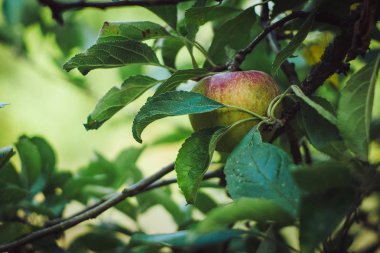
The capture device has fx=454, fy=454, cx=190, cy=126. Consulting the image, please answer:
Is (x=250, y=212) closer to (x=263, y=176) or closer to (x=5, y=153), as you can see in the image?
(x=263, y=176)

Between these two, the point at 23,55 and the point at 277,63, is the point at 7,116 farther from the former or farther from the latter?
the point at 277,63

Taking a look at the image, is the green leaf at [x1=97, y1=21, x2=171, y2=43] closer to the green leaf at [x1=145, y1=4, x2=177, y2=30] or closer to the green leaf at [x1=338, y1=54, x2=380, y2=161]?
the green leaf at [x1=145, y1=4, x2=177, y2=30]

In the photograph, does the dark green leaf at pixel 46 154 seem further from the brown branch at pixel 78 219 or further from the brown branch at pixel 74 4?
the brown branch at pixel 74 4

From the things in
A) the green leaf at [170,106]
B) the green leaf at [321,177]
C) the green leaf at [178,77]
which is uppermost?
the green leaf at [178,77]

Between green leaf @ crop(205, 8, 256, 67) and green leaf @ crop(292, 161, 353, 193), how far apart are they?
0.40m

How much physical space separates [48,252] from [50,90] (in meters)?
2.24

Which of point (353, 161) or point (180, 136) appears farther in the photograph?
point (180, 136)

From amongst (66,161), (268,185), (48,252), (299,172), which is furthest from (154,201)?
(66,161)

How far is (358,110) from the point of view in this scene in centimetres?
45

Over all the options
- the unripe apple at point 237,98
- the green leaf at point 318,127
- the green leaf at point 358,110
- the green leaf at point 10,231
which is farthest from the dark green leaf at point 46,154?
the green leaf at point 358,110

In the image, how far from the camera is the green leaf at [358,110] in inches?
17.2

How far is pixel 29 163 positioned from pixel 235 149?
0.57 m

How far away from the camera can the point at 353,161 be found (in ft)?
2.44

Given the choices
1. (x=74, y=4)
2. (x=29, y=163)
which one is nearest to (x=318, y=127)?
(x=74, y=4)
